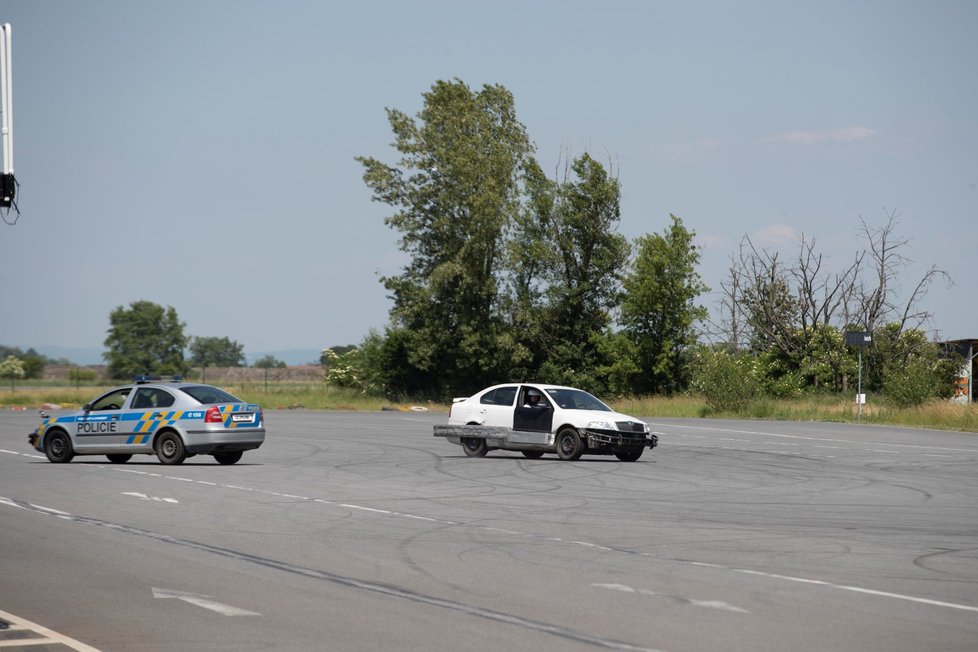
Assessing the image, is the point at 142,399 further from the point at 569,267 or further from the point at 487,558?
the point at 569,267

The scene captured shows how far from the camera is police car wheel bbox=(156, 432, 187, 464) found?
24500 millimetres

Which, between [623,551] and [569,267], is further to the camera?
[569,267]

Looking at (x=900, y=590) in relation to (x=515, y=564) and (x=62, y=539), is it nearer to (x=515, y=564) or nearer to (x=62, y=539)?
(x=515, y=564)

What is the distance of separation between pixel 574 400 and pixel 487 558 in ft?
50.3

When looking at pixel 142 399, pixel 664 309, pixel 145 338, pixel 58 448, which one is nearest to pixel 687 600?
pixel 142 399

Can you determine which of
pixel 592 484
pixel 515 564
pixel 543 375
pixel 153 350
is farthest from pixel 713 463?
pixel 153 350

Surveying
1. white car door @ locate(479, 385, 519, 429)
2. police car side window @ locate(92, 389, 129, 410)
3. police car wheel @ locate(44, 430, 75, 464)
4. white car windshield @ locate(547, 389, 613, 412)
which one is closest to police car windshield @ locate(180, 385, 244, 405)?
police car side window @ locate(92, 389, 129, 410)

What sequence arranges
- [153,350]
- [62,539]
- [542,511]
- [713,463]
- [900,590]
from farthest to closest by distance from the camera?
[153,350]
[713,463]
[542,511]
[62,539]
[900,590]

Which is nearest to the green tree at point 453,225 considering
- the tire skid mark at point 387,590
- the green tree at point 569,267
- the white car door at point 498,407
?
the green tree at point 569,267

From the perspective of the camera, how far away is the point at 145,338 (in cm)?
14350

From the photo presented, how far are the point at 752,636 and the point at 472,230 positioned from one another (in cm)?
6581

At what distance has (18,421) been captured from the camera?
46.2m

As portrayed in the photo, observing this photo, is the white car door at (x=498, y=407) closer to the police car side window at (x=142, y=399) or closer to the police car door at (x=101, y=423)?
the police car side window at (x=142, y=399)

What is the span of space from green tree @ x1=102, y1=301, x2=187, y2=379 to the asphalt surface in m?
119
